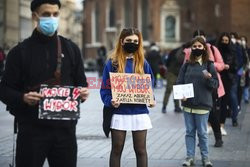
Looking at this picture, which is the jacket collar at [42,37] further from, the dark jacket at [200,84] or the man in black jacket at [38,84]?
the dark jacket at [200,84]

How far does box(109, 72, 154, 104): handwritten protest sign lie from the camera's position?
6.99m

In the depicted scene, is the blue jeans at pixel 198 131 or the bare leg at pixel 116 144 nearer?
the bare leg at pixel 116 144

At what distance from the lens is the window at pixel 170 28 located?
227ft

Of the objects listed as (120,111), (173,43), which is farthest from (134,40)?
(173,43)

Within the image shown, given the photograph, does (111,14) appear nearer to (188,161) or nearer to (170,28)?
(170,28)

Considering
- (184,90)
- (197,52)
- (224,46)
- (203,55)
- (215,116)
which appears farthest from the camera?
(224,46)

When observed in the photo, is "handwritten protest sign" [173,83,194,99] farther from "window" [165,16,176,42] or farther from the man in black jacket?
"window" [165,16,176,42]

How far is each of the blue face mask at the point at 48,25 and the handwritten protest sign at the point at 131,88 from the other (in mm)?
2043

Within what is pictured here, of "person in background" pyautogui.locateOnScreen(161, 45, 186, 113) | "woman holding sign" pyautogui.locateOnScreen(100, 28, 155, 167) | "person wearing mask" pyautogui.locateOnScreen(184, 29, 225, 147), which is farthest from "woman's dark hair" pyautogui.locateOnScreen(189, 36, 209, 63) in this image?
"person in background" pyautogui.locateOnScreen(161, 45, 186, 113)

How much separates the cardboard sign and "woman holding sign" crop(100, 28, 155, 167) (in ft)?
6.11

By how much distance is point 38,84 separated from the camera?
16.7ft

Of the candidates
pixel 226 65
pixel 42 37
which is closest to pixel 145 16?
pixel 226 65

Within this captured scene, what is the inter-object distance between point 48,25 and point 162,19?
64.7m

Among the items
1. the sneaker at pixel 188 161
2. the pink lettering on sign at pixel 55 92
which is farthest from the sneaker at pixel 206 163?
the pink lettering on sign at pixel 55 92
